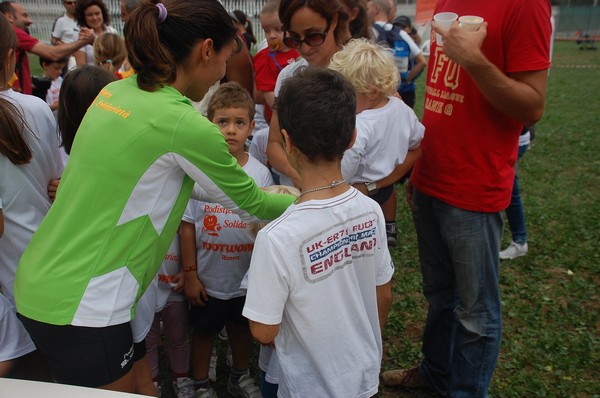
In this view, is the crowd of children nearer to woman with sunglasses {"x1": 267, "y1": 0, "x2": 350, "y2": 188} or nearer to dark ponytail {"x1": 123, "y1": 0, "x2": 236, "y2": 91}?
dark ponytail {"x1": 123, "y1": 0, "x2": 236, "y2": 91}

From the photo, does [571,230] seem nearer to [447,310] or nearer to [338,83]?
[447,310]

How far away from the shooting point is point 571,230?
Answer: 17.7 feet

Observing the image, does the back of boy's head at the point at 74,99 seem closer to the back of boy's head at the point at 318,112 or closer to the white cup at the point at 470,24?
the back of boy's head at the point at 318,112

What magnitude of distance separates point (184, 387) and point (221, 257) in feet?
2.81

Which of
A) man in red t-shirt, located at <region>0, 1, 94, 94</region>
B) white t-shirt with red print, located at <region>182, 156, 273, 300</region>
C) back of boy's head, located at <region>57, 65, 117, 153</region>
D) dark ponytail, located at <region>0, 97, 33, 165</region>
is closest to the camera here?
dark ponytail, located at <region>0, 97, 33, 165</region>

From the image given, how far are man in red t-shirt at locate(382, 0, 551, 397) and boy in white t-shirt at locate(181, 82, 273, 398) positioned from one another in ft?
3.07

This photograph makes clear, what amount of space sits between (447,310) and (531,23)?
1497 mm

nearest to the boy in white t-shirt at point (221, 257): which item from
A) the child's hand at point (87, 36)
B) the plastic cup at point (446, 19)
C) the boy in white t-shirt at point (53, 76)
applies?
the plastic cup at point (446, 19)

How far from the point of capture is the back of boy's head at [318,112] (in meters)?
1.70

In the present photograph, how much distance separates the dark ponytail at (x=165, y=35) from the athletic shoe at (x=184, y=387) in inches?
74.5

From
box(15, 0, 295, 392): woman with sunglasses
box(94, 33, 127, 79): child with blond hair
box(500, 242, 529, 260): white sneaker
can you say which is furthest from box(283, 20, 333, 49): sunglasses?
box(500, 242, 529, 260): white sneaker

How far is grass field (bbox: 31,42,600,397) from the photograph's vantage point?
10.5 ft

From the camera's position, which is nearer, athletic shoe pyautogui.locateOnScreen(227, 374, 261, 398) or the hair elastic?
the hair elastic

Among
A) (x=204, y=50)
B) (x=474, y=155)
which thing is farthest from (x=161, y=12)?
(x=474, y=155)
